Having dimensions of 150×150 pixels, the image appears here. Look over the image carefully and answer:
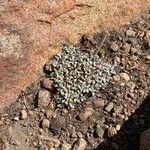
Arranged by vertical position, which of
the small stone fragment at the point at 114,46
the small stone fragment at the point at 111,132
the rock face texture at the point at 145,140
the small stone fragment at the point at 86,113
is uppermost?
the small stone fragment at the point at 114,46

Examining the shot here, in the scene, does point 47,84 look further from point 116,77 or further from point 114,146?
point 114,146

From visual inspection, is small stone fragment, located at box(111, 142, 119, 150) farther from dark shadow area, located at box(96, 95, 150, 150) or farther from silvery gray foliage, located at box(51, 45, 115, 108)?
silvery gray foliage, located at box(51, 45, 115, 108)

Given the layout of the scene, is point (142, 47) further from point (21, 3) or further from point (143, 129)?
point (21, 3)

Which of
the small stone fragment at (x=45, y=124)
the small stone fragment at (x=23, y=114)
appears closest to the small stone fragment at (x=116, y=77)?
the small stone fragment at (x=45, y=124)

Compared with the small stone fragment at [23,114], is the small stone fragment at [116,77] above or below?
above

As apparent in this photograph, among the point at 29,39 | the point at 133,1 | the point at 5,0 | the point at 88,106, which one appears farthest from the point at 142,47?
the point at 5,0

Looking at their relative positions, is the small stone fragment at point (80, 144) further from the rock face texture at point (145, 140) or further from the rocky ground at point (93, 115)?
the rock face texture at point (145, 140)

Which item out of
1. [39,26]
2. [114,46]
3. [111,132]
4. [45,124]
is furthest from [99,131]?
[39,26]

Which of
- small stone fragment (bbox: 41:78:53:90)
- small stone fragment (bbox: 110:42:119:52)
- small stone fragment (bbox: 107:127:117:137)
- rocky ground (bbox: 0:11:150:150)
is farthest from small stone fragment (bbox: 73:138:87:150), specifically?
small stone fragment (bbox: 110:42:119:52)
